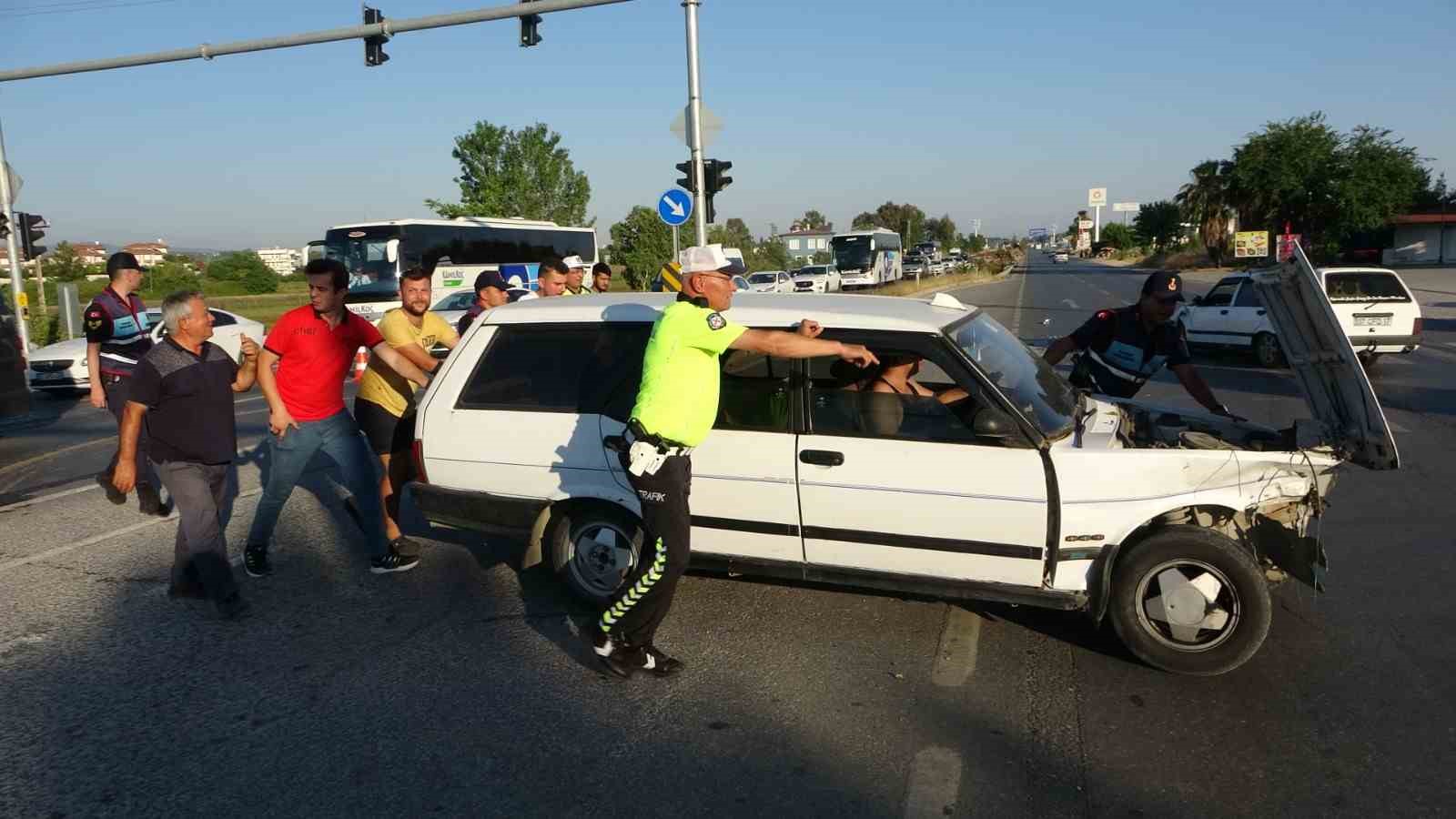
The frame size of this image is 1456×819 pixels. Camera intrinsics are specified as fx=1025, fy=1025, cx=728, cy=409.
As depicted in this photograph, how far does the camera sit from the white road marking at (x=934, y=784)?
3.39m

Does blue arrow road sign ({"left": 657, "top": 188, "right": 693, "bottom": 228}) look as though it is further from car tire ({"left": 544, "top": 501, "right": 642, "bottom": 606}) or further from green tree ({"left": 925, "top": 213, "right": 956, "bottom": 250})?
green tree ({"left": 925, "top": 213, "right": 956, "bottom": 250})

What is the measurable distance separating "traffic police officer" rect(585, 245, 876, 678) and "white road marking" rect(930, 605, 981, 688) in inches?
48.6

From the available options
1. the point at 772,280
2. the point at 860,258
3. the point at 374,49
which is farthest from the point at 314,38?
the point at 860,258

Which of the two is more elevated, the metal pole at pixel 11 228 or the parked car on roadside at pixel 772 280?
the metal pole at pixel 11 228

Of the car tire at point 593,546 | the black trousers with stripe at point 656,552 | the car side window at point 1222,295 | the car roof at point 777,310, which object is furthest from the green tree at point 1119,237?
the black trousers with stripe at point 656,552

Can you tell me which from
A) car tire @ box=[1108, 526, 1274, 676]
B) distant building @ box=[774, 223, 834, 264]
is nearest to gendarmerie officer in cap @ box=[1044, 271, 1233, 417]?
car tire @ box=[1108, 526, 1274, 676]

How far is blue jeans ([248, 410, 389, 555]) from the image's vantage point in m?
5.70

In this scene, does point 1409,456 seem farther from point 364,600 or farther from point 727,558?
point 364,600

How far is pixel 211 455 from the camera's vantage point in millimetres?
5246

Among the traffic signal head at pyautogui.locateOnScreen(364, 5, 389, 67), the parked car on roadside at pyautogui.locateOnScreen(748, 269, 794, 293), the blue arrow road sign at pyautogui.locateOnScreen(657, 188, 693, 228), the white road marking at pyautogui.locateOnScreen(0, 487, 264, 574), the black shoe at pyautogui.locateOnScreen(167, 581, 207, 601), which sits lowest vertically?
the white road marking at pyautogui.locateOnScreen(0, 487, 264, 574)

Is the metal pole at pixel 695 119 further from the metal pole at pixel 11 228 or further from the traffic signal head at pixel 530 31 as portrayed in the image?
the metal pole at pixel 11 228


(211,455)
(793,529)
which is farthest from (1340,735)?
(211,455)

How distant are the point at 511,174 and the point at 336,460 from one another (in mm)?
45384

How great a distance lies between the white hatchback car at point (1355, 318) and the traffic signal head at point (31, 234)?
21465mm
